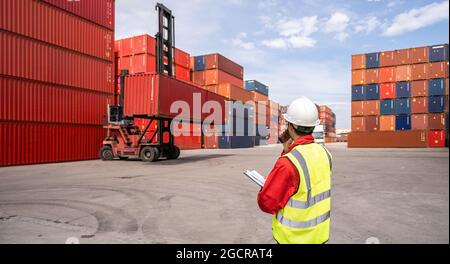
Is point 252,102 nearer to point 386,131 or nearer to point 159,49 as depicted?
point 386,131

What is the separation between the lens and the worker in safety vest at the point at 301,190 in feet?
6.00

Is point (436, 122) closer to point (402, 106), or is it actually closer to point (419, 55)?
point (402, 106)

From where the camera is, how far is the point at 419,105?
3372 centimetres

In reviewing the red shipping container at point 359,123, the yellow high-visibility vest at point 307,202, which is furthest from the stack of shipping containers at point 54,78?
the red shipping container at point 359,123

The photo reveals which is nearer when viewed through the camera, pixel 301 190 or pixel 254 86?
pixel 301 190

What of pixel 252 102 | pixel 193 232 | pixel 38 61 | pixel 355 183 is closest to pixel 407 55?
pixel 252 102

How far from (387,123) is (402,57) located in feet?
24.0

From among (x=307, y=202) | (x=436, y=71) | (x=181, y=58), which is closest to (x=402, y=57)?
(x=436, y=71)

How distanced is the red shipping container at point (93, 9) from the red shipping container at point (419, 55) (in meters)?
30.6

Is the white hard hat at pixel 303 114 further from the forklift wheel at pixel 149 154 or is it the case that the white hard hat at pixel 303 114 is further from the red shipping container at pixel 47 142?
the red shipping container at pixel 47 142

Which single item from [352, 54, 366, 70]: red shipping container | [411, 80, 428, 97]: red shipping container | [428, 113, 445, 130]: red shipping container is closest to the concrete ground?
[411, 80, 428, 97]: red shipping container
